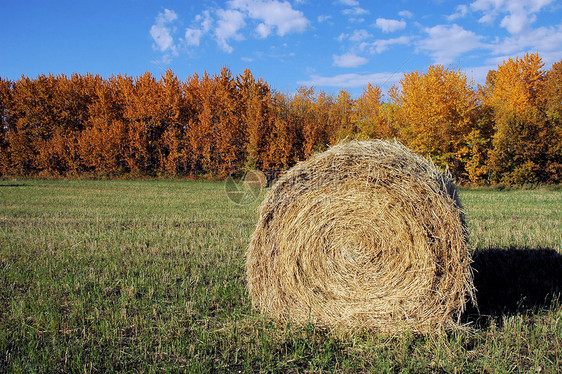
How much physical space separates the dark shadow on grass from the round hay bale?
1.46ft

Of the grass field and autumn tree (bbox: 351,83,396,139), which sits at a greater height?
autumn tree (bbox: 351,83,396,139)

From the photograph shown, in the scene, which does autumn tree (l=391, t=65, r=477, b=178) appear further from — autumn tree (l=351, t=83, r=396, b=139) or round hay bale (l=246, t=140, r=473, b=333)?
round hay bale (l=246, t=140, r=473, b=333)

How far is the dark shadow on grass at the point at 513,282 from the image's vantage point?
15.4 ft

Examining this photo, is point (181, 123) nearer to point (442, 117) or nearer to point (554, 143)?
point (442, 117)

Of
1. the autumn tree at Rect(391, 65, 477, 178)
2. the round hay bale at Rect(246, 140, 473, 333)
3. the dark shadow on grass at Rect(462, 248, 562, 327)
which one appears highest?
the autumn tree at Rect(391, 65, 477, 178)

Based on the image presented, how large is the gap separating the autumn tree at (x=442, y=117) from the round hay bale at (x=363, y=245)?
24998 mm

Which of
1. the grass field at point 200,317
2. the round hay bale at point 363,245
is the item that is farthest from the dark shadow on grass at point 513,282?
the round hay bale at point 363,245

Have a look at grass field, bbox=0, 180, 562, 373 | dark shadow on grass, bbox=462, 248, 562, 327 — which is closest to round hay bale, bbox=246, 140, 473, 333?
grass field, bbox=0, 180, 562, 373

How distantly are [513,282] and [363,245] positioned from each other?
2.73 m

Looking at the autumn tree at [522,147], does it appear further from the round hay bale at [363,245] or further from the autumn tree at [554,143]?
the round hay bale at [363,245]

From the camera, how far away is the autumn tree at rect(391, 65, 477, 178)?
27688 mm

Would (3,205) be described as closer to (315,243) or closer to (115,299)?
(115,299)

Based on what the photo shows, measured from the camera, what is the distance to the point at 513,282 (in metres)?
5.65

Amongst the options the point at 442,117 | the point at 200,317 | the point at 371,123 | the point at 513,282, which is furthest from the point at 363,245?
the point at 371,123
